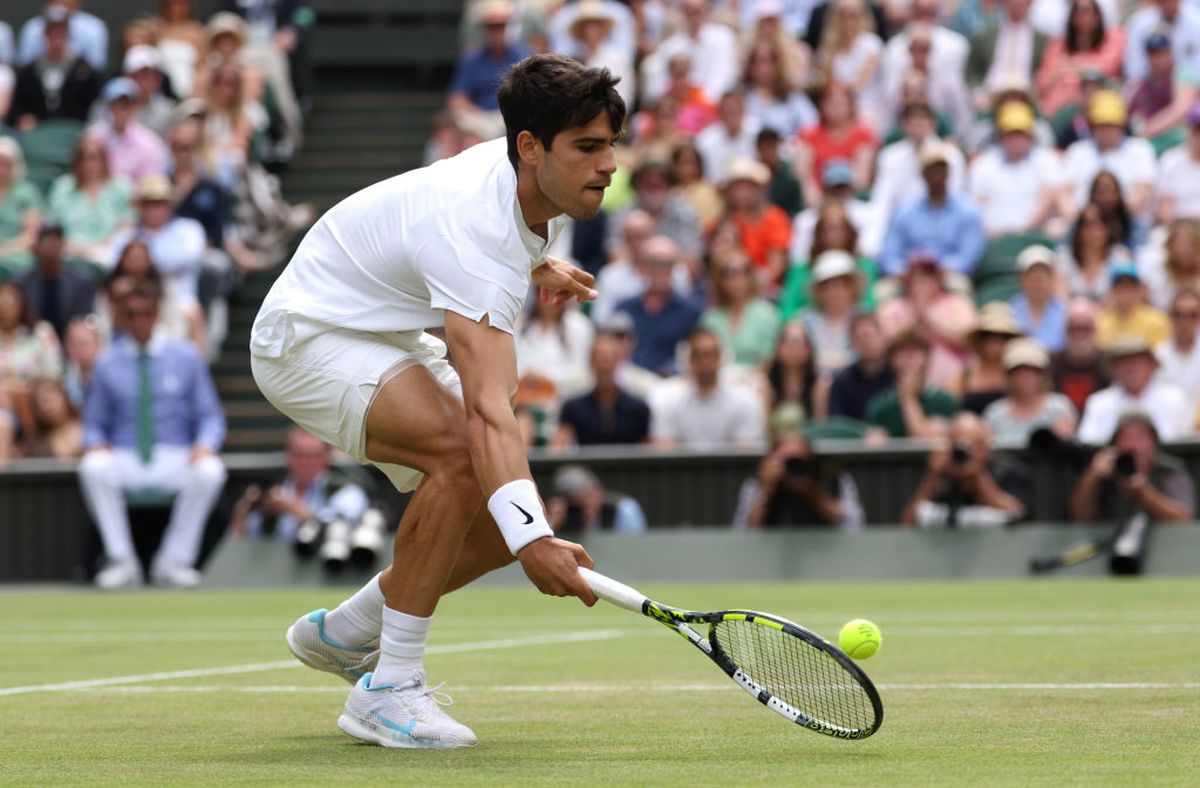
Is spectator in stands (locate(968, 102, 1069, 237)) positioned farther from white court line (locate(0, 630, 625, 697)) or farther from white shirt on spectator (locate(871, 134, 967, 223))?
white court line (locate(0, 630, 625, 697))

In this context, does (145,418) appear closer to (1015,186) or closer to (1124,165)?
(1015,186)

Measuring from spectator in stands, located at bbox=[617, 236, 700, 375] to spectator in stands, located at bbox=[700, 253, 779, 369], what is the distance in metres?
0.31

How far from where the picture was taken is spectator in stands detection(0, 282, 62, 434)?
1647cm

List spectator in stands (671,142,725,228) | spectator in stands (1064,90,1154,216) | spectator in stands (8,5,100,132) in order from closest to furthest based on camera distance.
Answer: spectator in stands (1064,90,1154,216), spectator in stands (671,142,725,228), spectator in stands (8,5,100,132)

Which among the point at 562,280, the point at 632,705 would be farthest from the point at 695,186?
the point at 562,280

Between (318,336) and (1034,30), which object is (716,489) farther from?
(318,336)

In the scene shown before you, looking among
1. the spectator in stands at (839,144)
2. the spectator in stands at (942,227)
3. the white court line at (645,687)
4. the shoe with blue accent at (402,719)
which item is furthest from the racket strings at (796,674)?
the spectator in stands at (839,144)

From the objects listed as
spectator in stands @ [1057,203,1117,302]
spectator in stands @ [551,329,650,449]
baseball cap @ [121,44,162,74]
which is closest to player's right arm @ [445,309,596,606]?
spectator in stands @ [551,329,650,449]

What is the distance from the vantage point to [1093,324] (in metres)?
14.6

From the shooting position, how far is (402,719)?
19.1ft

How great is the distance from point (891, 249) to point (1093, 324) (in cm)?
230

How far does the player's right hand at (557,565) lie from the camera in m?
5.35

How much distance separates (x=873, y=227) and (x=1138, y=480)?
169 inches

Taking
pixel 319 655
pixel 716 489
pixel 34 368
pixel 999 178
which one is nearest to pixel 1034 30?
pixel 999 178
